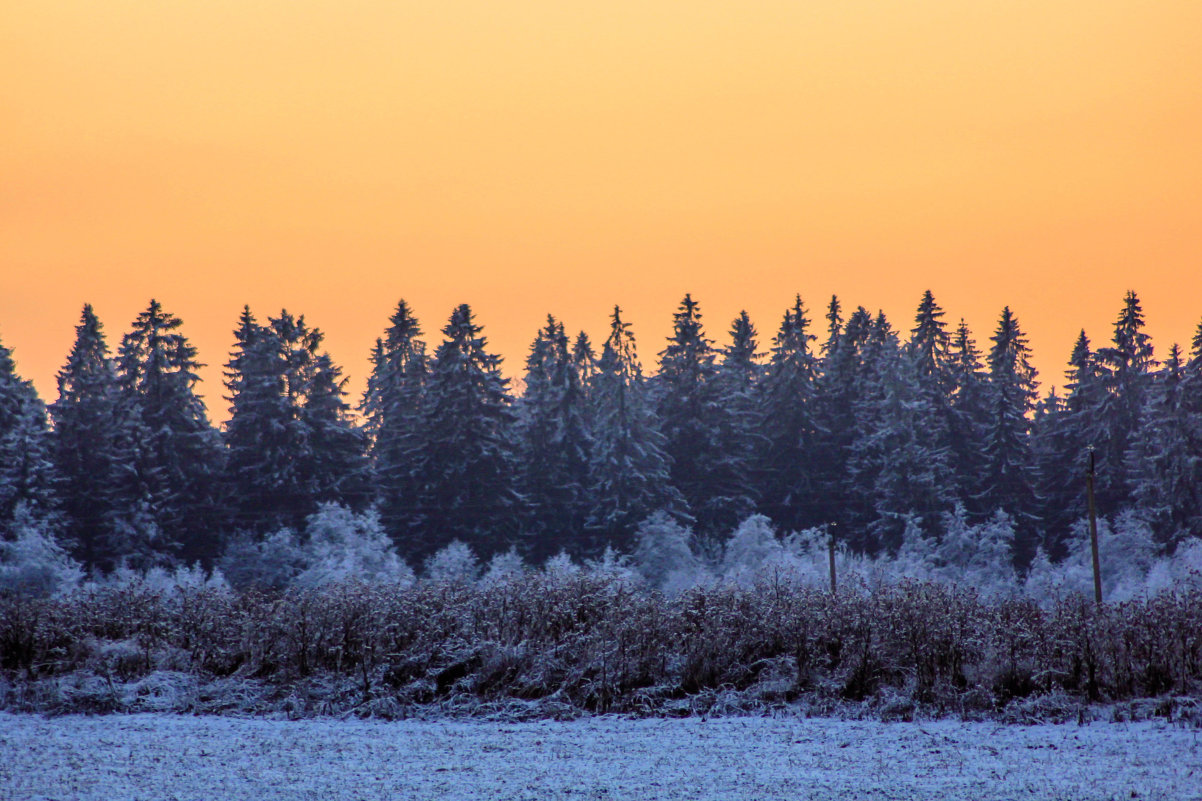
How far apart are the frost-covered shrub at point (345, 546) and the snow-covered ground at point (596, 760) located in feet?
107

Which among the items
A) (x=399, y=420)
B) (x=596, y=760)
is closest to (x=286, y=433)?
(x=399, y=420)

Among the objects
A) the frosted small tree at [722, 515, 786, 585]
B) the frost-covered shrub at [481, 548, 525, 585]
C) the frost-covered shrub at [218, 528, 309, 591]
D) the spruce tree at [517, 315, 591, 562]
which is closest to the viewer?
the frost-covered shrub at [481, 548, 525, 585]

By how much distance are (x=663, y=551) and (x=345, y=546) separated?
44.2 ft

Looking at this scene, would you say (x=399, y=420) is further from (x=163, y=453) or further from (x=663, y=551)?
(x=663, y=551)

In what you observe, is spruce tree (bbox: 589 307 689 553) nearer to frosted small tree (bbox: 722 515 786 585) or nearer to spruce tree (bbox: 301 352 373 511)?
frosted small tree (bbox: 722 515 786 585)

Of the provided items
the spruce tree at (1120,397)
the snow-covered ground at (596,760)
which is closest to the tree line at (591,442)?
the spruce tree at (1120,397)

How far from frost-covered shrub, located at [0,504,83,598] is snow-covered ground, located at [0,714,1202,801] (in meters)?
33.0

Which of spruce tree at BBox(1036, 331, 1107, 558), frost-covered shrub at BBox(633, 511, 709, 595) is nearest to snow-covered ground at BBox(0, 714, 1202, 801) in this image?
frost-covered shrub at BBox(633, 511, 709, 595)

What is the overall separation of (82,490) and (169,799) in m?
41.5

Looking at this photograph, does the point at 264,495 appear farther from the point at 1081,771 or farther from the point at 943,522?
the point at 1081,771

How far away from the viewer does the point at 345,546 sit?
1842 inches

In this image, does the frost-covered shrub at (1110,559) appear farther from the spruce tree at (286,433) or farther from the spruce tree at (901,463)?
the spruce tree at (286,433)

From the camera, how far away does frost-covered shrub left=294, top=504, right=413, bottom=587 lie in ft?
150

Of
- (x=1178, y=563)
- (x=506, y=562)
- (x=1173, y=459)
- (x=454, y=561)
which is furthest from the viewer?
(x=1173, y=459)
